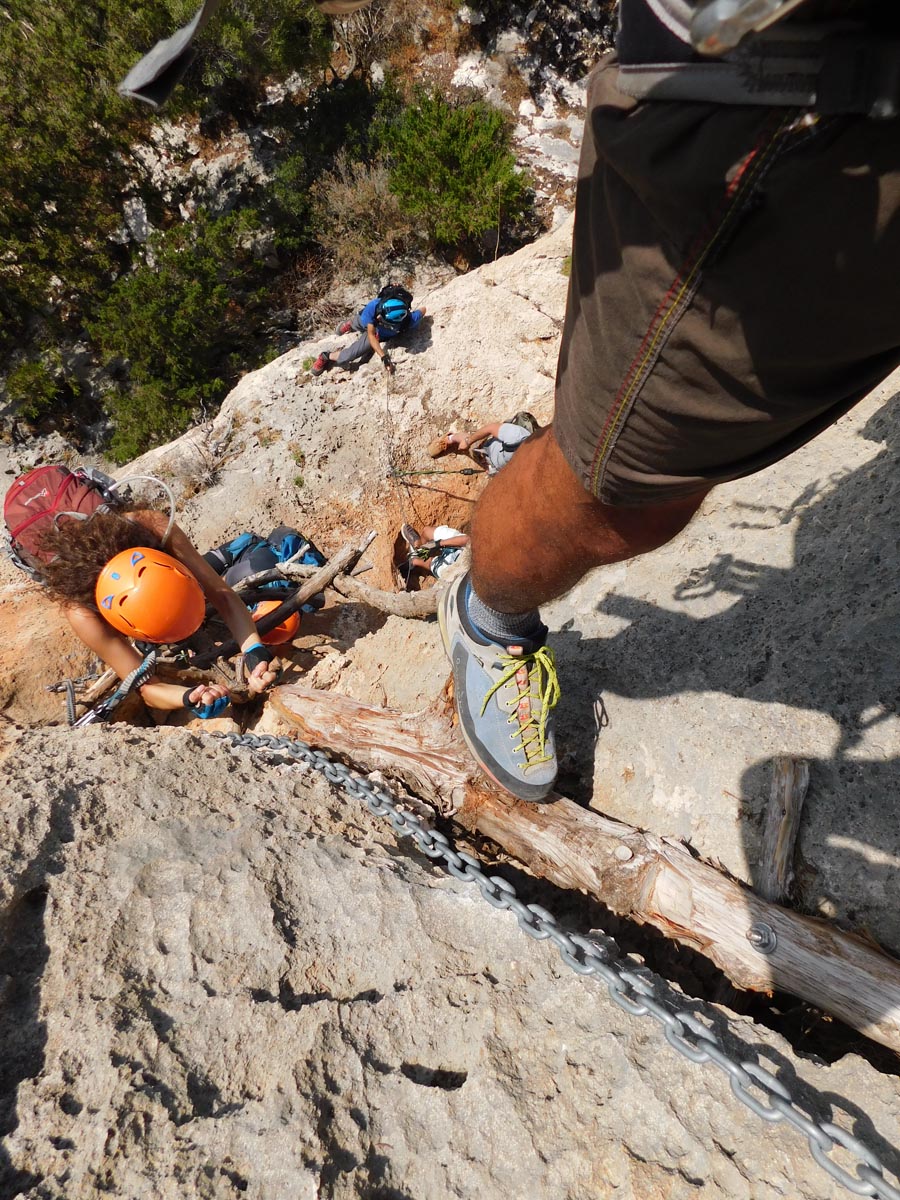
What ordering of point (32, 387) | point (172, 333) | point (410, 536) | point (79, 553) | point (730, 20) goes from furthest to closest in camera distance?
point (32, 387)
point (172, 333)
point (410, 536)
point (79, 553)
point (730, 20)

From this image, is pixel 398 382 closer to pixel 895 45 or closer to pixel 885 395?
pixel 885 395

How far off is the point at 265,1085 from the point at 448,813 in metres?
1.18

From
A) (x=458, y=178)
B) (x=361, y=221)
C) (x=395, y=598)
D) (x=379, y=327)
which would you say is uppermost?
(x=458, y=178)

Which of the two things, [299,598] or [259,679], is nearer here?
[259,679]

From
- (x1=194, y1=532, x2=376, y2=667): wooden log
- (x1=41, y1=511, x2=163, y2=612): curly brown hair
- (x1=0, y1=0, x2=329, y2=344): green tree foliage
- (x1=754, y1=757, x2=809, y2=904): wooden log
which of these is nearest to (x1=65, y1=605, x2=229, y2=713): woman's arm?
(x1=41, y1=511, x2=163, y2=612): curly brown hair

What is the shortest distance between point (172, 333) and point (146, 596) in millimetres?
6789

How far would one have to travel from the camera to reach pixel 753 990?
1910 millimetres

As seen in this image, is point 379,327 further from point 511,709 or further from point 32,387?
point 32,387

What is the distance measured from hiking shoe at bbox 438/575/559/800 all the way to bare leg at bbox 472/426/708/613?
46 cm

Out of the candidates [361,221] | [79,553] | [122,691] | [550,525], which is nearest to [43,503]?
[79,553]

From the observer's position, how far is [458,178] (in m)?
8.50

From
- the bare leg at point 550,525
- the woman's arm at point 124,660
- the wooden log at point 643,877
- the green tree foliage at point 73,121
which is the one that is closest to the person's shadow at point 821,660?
the wooden log at point 643,877

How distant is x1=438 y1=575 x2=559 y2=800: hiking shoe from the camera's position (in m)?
2.29

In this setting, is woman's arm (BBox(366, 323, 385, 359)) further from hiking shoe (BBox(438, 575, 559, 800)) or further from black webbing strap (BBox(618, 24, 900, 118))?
black webbing strap (BBox(618, 24, 900, 118))
